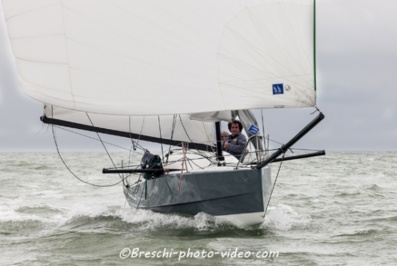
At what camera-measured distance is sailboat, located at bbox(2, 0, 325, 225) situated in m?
9.10

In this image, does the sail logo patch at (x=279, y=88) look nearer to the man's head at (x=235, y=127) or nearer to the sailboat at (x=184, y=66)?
the sailboat at (x=184, y=66)

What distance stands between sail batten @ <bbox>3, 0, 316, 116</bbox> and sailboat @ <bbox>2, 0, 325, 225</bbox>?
1 cm

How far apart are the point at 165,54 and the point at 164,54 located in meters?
0.02

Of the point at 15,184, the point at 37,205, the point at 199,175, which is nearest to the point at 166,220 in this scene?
the point at 199,175

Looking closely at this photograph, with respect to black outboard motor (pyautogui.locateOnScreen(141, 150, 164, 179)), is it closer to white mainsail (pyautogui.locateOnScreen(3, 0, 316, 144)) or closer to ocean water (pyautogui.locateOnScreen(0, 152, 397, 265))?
ocean water (pyautogui.locateOnScreen(0, 152, 397, 265))

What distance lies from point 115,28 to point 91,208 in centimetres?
592

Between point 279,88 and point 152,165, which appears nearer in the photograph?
point 279,88

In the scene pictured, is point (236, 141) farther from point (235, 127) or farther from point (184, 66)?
point (184, 66)

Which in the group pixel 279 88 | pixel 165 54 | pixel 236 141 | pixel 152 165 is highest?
pixel 165 54

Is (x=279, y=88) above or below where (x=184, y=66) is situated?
below

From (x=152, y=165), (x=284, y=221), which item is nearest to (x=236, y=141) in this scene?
(x=152, y=165)

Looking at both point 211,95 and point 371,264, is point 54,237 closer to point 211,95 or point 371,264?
point 211,95

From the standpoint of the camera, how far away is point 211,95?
938cm

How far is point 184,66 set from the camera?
31.3 ft
